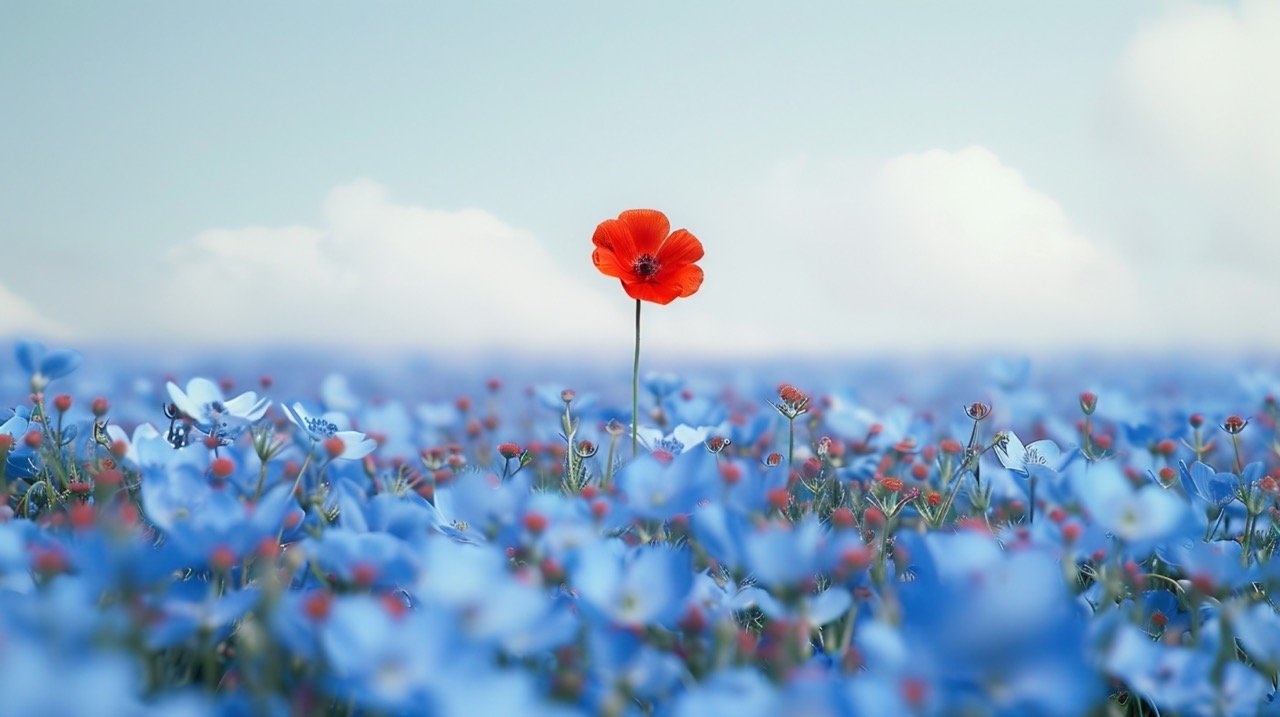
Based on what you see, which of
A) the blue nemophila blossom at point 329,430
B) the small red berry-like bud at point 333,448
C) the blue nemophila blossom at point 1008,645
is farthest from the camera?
the blue nemophila blossom at point 329,430

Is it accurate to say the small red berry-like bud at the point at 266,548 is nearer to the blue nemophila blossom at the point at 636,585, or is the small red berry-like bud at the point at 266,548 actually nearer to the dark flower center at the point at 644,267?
the blue nemophila blossom at the point at 636,585

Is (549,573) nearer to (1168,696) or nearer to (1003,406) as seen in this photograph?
(1168,696)

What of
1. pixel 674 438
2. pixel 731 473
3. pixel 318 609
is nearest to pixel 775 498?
pixel 731 473

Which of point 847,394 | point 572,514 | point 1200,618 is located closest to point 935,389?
point 847,394

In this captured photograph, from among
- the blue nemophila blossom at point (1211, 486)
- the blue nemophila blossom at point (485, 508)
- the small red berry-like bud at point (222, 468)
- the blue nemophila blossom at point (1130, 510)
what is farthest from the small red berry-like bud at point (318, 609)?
the blue nemophila blossom at point (1211, 486)

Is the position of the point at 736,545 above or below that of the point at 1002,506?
above

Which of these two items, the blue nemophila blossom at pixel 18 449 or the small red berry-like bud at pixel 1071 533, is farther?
the blue nemophila blossom at pixel 18 449
